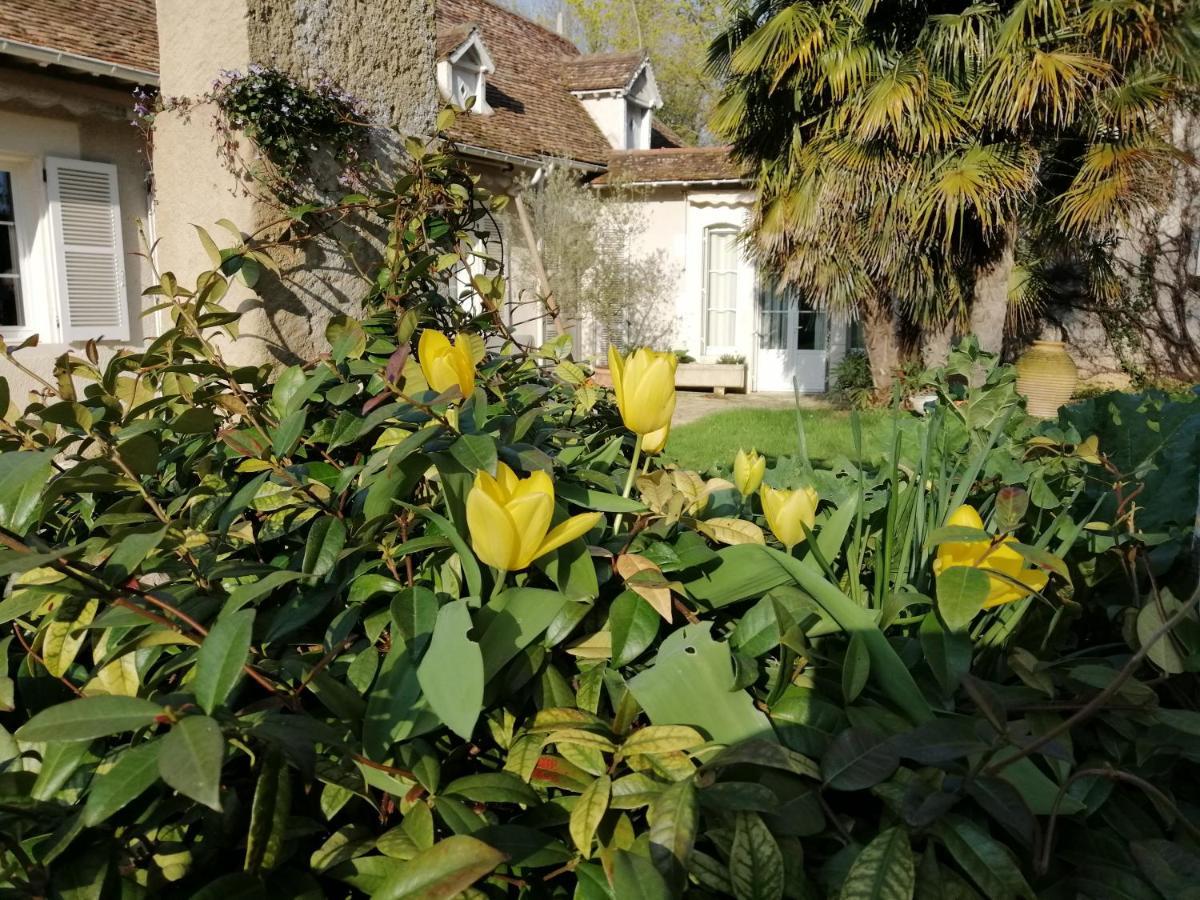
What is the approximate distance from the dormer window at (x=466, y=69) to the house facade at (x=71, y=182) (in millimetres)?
3853

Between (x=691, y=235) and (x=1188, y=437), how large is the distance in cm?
1152

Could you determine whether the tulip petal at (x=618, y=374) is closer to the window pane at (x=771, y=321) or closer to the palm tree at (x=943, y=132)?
the palm tree at (x=943, y=132)

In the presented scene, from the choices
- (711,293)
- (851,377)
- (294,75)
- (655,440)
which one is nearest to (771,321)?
(711,293)

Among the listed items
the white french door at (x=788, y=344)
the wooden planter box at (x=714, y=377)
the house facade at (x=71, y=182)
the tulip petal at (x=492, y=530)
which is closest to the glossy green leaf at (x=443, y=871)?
the tulip petal at (x=492, y=530)

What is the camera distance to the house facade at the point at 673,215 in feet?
37.6

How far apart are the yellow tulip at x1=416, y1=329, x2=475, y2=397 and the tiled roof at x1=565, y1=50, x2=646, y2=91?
13.6 m

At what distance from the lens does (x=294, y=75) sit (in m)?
2.09

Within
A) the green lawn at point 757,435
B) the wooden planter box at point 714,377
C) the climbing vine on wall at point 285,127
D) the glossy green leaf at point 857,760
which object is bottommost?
the green lawn at point 757,435

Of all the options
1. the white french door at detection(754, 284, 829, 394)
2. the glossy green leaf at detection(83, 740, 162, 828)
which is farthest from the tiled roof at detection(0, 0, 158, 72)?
the white french door at detection(754, 284, 829, 394)

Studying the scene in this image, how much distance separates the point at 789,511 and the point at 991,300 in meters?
8.73

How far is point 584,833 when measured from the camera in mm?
656

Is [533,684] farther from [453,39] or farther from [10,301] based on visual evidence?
[453,39]

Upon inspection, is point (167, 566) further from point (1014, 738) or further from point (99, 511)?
point (1014, 738)

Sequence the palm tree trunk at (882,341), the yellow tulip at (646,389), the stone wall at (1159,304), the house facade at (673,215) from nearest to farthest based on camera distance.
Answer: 1. the yellow tulip at (646,389)
2. the palm tree trunk at (882,341)
3. the house facade at (673,215)
4. the stone wall at (1159,304)
